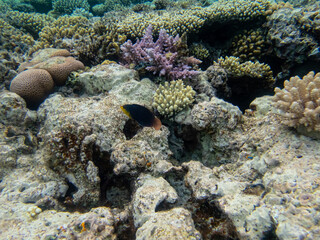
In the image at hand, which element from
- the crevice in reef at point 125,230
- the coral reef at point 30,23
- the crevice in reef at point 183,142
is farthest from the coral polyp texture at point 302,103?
the coral reef at point 30,23

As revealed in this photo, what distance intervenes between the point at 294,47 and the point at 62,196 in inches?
223

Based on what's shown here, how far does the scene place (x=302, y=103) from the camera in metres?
2.20

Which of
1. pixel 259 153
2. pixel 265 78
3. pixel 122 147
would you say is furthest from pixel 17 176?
pixel 265 78

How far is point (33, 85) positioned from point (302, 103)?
→ 4.48m

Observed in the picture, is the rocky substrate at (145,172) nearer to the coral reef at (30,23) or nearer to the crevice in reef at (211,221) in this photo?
the crevice in reef at (211,221)

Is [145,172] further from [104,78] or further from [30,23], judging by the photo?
[30,23]

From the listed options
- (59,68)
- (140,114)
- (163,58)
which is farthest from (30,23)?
(140,114)

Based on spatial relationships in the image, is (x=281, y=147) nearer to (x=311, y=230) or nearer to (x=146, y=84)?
(x=311, y=230)

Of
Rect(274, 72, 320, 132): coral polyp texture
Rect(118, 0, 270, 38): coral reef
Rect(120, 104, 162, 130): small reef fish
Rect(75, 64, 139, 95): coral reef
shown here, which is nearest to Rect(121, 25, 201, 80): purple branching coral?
Rect(75, 64, 139, 95): coral reef

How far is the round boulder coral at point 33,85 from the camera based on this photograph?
11.0 ft

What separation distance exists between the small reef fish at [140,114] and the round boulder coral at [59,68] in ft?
7.52

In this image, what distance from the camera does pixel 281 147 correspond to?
7.18ft

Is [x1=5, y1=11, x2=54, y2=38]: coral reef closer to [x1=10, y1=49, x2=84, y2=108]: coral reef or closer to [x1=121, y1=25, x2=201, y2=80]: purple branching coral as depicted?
[x1=10, y1=49, x2=84, y2=108]: coral reef

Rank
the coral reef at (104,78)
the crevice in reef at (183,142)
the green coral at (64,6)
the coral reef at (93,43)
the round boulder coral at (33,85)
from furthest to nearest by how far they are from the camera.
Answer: the green coral at (64,6) < the coral reef at (93,43) < the coral reef at (104,78) < the round boulder coral at (33,85) < the crevice in reef at (183,142)
